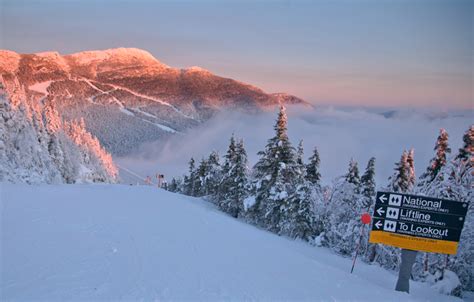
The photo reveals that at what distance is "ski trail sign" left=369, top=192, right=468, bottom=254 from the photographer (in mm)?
10109

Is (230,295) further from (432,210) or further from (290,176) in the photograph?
(290,176)

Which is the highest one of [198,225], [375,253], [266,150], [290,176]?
[266,150]

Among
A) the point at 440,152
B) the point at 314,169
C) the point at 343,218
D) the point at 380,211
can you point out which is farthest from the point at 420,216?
the point at 314,169

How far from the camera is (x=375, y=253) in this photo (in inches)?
730


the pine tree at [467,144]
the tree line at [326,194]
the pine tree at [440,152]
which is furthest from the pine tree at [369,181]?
the pine tree at [467,144]

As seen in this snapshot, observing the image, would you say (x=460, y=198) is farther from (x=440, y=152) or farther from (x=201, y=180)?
(x=201, y=180)

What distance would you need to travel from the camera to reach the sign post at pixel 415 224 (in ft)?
33.2

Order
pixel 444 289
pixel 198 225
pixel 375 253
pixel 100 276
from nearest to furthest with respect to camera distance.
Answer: pixel 100 276, pixel 444 289, pixel 198 225, pixel 375 253

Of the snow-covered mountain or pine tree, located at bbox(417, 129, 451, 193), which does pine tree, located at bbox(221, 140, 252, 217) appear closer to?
pine tree, located at bbox(417, 129, 451, 193)

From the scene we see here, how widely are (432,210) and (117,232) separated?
1022 centimetres

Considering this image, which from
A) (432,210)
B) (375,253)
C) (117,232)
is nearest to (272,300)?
(117,232)

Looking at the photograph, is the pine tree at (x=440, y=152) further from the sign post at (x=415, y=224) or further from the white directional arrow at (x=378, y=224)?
the white directional arrow at (x=378, y=224)

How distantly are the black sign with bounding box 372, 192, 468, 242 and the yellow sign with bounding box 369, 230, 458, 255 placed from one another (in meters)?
0.13

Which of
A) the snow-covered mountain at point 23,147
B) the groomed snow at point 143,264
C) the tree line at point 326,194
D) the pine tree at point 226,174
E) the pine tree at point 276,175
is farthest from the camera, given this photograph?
the pine tree at point 226,174
